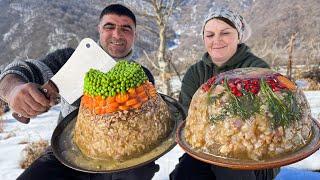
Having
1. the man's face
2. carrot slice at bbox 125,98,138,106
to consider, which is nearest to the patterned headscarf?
the man's face

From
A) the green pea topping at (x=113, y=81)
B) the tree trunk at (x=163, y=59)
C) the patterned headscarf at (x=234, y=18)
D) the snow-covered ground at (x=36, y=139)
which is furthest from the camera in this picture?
the tree trunk at (x=163, y=59)

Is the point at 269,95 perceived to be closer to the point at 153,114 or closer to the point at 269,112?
the point at 269,112

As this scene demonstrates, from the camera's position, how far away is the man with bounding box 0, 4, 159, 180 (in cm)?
220

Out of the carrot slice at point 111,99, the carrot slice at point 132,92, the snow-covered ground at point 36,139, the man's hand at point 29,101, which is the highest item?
the carrot slice at point 132,92

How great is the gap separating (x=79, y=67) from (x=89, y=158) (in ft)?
1.76

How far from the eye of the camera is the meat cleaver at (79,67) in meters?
2.23

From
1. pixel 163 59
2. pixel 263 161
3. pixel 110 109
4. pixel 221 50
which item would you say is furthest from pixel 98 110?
pixel 163 59

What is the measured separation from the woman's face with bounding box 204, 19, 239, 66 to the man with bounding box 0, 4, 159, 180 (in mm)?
733

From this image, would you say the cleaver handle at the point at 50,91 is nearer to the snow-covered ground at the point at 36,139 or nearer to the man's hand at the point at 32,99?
the man's hand at the point at 32,99

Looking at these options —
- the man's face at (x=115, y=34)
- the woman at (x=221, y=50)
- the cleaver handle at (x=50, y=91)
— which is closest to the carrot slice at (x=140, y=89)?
the cleaver handle at (x=50, y=91)

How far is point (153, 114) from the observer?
2012 mm

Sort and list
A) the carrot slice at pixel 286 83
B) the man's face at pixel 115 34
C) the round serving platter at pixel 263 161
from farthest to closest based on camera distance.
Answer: the man's face at pixel 115 34 → the carrot slice at pixel 286 83 → the round serving platter at pixel 263 161

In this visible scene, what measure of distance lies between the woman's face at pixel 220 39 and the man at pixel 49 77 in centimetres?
73

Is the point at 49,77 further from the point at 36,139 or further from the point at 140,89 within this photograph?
the point at 36,139
